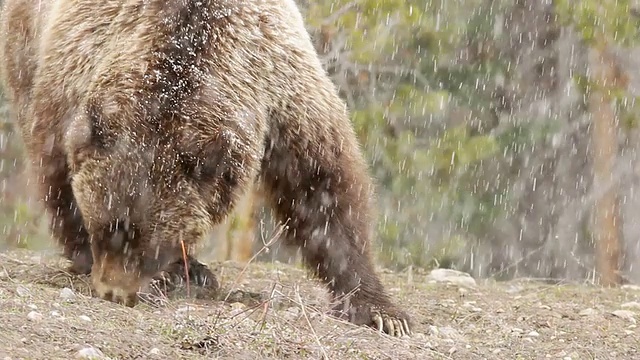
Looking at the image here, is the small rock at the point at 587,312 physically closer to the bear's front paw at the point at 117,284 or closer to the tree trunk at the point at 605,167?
the bear's front paw at the point at 117,284

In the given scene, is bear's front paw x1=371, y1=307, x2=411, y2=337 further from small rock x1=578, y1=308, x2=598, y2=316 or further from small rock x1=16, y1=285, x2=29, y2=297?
small rock x1=16, y1=285, x2=29, y2=297

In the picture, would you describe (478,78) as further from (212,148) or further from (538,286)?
(212,148)

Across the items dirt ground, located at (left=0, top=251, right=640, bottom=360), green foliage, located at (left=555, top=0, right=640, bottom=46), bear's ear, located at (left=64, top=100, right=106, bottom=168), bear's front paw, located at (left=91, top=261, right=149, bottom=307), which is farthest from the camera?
green foliage, located at (left=555, top=0, right=640, bottom=46)

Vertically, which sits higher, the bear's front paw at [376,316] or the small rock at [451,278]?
the bear's front paw at [376,316]

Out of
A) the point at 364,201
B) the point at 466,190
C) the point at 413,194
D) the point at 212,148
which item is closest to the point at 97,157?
the point at 212,148

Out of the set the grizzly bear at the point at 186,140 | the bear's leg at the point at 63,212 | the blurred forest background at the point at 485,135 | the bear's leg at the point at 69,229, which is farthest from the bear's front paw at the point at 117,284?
the blurred forest background at the point at 485,135

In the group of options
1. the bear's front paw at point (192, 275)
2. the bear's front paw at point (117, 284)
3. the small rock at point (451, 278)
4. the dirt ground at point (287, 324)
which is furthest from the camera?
the small rock at point (451, 278)

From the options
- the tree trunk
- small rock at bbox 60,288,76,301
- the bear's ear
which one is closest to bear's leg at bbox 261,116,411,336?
the bear's ear

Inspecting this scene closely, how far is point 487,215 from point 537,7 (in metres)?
2.47

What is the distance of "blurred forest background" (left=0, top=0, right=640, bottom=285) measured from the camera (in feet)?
29.9

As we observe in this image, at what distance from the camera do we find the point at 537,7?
11.4 m

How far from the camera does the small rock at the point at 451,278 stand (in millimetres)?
7379

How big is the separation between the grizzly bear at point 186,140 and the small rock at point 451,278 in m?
2.28

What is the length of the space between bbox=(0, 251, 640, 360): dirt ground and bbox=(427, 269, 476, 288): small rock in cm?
35
